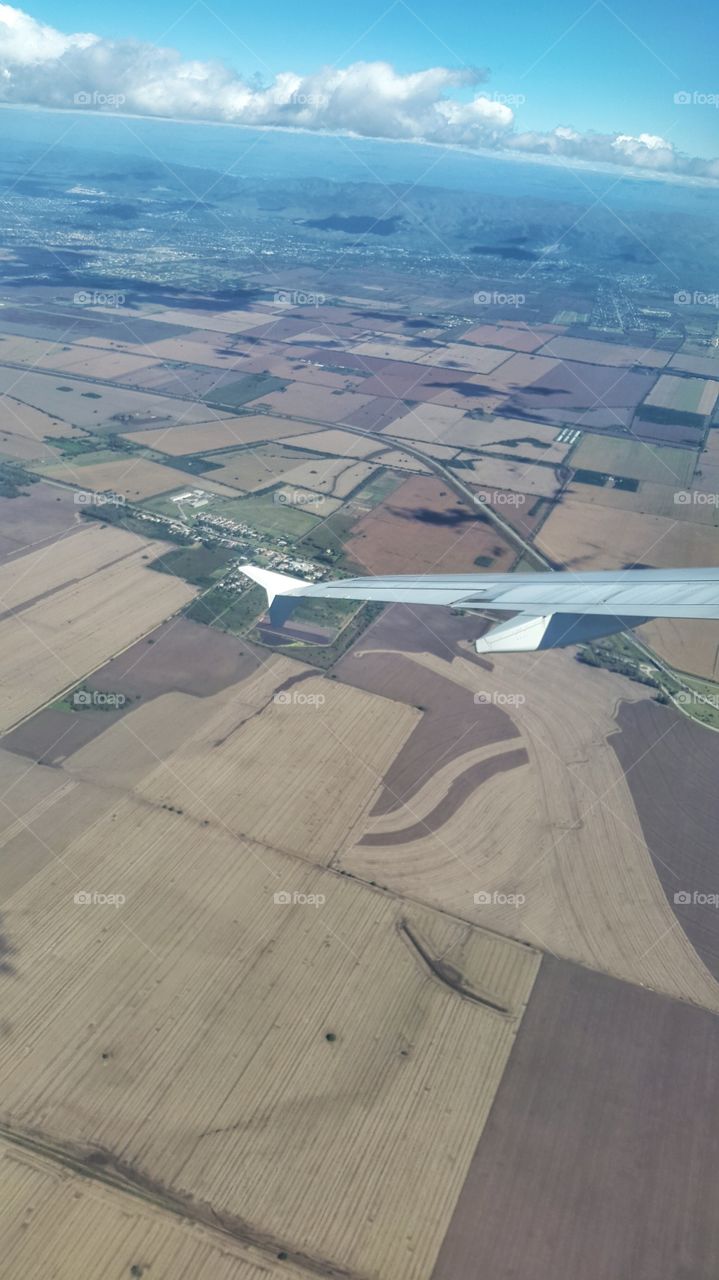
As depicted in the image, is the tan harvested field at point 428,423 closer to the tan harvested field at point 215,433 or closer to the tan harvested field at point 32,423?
the tan harvested field at point 215,433

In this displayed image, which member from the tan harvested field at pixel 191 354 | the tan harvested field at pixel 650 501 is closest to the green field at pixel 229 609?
the tan harvested field at pixel 650 501

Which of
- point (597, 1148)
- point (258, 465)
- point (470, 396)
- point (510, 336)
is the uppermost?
point (510, 336)

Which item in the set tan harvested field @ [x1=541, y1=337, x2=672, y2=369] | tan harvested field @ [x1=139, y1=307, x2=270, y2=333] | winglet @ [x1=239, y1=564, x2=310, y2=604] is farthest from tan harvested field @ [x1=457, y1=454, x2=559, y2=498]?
tan harvested field @ [x1=139, y1=307, x2=270, y2=333]

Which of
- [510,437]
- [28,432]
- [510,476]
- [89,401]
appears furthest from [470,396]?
[28,432]

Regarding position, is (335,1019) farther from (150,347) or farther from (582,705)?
(150,347)

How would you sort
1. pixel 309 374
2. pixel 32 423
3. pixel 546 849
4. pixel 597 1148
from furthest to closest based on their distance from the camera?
pixel 309 374
pixel 32 423
pixel 546 849
pixel 597 1148

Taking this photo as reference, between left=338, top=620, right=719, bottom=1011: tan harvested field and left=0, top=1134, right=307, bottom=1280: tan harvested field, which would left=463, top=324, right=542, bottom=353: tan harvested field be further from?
left=0, top=1134, right=307, bottom=1280: tan harvested field

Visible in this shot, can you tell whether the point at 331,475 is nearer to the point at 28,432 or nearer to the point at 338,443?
the point at 338,443
